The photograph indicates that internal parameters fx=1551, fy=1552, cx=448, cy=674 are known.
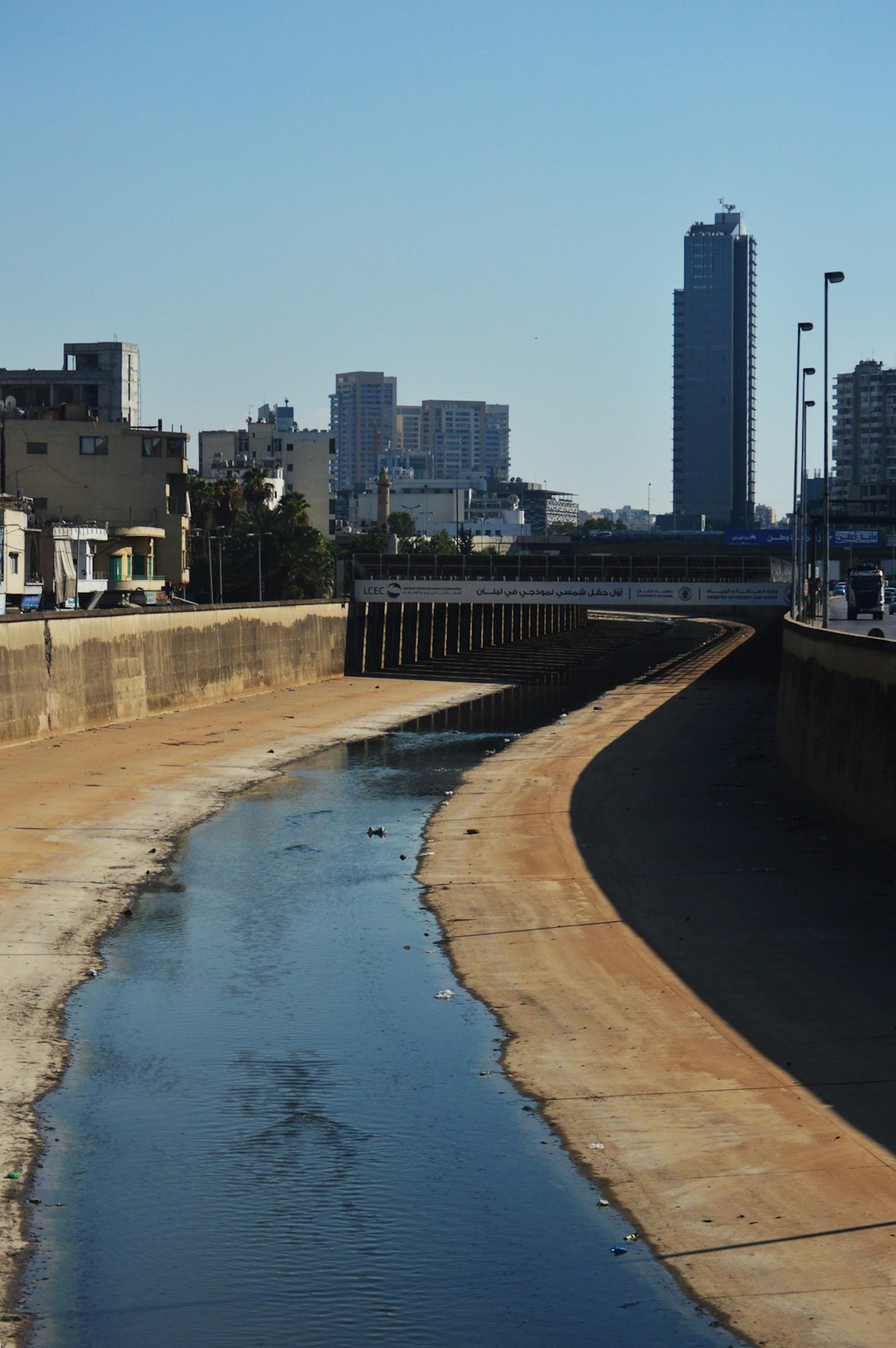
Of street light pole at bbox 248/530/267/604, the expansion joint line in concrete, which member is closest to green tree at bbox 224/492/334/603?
street light pole at bbox 248/530/267/604

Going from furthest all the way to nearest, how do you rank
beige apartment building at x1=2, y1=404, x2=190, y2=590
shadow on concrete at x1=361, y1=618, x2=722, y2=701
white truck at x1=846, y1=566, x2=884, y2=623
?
beige apartment building at x1=2, y1=404, x2=190, y2=590 → shadow on concrete at x1=361, y1=618, x2=722, y2=701 → white truck at x1=846, y1=566, x2=884, y2=623

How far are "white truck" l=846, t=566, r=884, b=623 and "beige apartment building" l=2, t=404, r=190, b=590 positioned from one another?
175 feet

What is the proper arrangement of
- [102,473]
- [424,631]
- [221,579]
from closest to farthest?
[424,631], [102,473], [221,579]

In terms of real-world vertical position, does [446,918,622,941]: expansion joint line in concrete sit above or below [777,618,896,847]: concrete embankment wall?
below

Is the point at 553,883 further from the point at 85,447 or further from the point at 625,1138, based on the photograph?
the point at 85,447

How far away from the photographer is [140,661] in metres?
56.1

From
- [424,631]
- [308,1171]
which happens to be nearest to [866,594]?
[424,631]

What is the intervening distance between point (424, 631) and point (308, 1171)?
296ft

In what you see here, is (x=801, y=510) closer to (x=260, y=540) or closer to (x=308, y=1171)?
(x=308, y=1171)

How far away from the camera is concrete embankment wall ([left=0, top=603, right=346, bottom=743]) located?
45.7m

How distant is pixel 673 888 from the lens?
2678 centimetres

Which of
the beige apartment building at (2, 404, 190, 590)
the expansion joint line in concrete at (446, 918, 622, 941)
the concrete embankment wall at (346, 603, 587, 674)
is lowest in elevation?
the expansion joint line in concrete at (446, 918, 622, 941)

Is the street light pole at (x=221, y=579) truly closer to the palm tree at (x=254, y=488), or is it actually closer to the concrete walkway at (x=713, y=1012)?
the palm tree at (x=254, y=488)

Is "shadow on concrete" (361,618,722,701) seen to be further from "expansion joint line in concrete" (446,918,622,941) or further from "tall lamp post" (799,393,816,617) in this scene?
"expansion joint line in concrete" (446,918,622,941)
